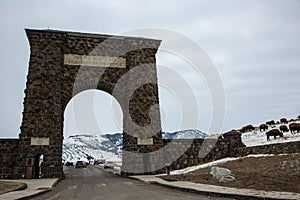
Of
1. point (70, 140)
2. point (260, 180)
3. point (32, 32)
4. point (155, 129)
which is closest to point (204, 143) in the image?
point (155, 129)

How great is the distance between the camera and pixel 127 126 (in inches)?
782

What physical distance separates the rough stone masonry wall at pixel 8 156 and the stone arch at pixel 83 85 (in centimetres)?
44

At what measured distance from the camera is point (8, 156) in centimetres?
1706

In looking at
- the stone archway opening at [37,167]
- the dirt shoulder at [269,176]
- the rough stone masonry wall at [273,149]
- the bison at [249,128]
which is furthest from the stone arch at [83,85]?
the bison at [249,128]

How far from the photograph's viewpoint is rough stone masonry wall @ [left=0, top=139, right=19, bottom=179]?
16.7 m

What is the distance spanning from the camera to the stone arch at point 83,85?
57.6 feet

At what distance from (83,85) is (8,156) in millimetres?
6127

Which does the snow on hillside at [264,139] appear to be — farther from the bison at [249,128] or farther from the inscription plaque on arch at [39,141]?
the inscription plaque on arch at [39,141]

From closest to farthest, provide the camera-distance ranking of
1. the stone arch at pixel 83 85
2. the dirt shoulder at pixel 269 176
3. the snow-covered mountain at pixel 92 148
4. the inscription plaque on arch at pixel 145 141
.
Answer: the dirt shoulder at pixel 269 176 < the stone arch at pixel 83 85 < the inscription plaque on arch at pixel 145 141 < the snow-covered mountain at pixel 92 148

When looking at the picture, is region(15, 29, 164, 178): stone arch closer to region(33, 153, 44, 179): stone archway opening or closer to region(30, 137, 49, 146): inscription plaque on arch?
region(30, 137, 49, 146): inscription plaque on arch

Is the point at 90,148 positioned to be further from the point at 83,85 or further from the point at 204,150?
the point at 204,150

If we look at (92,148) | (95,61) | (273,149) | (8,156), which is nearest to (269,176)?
(273,149)

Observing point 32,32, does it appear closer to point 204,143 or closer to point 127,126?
point 127,126

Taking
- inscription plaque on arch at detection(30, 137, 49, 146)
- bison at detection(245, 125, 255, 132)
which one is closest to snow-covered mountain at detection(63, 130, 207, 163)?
bison at detection(245, 125, 255, 132)
